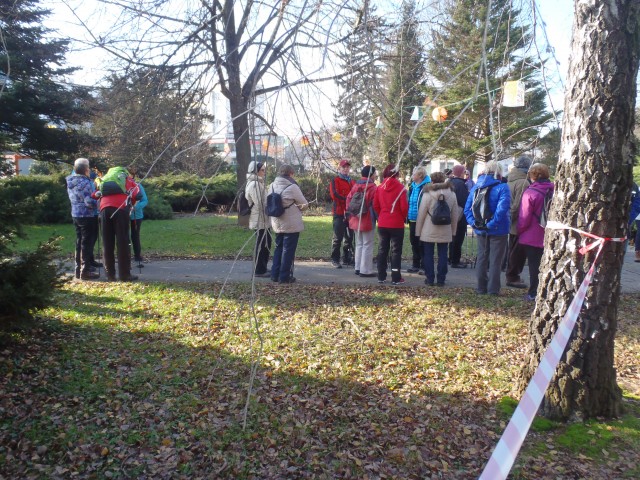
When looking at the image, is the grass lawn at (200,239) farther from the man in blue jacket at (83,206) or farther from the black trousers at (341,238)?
the man in blue jacket at (83,206)

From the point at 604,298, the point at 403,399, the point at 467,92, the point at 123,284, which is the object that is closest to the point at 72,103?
the point at 123,284

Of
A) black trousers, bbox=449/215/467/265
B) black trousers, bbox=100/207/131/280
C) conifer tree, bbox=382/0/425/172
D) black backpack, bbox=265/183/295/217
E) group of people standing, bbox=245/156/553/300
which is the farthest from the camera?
black trousers, bbox=449/215/467/265

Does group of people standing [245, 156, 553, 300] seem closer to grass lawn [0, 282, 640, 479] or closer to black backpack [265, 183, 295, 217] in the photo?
black backpack [265, 183, 295, 217]

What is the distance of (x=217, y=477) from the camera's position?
11.1 ft

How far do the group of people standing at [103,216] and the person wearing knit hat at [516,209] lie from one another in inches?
232

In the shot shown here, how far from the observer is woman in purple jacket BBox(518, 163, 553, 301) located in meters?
7.02

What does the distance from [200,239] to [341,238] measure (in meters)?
5.06

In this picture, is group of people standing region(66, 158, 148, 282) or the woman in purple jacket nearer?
the woman in purple jacket

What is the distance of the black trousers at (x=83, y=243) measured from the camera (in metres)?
8.05

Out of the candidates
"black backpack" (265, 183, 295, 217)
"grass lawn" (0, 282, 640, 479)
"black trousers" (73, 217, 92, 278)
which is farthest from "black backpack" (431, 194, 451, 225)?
"black trousers" (73, 217, 92, 278)

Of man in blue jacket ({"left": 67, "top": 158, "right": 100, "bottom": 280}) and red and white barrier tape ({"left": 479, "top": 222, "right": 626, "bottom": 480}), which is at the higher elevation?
man in blue jacket ({"left": 67, "top": 158, "right": 100, "bottom": 280})

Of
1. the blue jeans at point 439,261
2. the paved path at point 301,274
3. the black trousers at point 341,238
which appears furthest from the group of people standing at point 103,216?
the blue jeans at point 439,261

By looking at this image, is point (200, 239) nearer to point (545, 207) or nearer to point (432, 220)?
point (432, 220)

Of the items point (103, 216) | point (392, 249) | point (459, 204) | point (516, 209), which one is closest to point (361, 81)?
point (392, 249)
